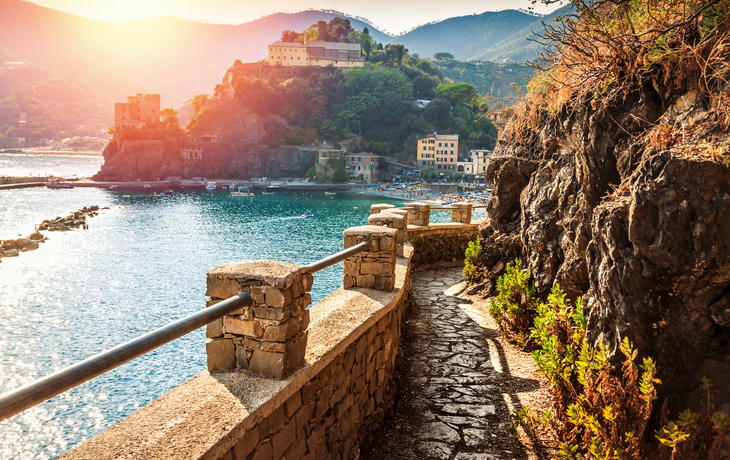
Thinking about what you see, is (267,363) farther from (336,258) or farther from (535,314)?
(535,314)

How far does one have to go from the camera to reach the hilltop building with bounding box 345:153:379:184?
283 feet

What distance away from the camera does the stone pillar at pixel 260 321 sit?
2.94 metres

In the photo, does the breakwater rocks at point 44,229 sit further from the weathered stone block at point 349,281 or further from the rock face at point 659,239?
the rock face at point 659,239

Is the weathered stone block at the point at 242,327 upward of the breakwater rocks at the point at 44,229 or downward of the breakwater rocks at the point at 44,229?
upward

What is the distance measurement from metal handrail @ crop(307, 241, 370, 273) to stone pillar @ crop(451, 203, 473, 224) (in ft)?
26.5

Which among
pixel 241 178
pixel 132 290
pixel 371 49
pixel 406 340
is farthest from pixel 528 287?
pixel 371 49

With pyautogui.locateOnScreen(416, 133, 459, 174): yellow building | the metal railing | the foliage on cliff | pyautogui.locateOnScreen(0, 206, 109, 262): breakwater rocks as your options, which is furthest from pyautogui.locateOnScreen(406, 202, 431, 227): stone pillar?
pyautogui.locateOnScreen(416, 133, 459, 174): yellow building

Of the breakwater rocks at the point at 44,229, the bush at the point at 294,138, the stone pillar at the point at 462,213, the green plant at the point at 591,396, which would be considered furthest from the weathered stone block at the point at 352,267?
the bush at the point at 294,138

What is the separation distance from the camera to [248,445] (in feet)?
8.66

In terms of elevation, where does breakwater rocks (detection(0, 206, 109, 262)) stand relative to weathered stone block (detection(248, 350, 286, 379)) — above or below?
below

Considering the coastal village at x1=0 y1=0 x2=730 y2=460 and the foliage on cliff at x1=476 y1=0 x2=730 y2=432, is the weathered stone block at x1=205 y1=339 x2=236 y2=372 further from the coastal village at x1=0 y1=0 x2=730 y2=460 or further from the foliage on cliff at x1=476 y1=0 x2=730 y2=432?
the foliage on cliff at x1=476 y1=0 x2=730 y2=432

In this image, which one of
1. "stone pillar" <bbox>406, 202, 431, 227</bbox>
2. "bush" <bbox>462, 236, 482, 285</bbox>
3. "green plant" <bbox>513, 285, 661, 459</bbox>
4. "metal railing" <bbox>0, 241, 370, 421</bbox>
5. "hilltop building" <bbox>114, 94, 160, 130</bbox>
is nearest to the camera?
"metal railing" <bbox>0, 241, 370, 421</bbox>

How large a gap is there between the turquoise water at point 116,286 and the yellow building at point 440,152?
29534mm

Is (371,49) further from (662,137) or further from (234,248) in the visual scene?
(662,137)
